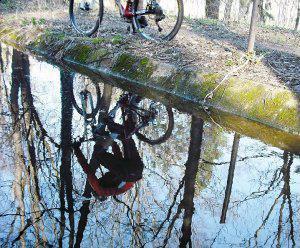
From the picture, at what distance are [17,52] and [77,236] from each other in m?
7.88

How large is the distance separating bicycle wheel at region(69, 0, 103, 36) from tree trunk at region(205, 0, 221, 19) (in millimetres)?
5204

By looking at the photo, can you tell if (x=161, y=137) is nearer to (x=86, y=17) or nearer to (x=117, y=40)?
(x=117, y=40)

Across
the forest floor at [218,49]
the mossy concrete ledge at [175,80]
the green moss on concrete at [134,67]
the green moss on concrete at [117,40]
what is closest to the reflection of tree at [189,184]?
the mossy concrete ledge at [175,80]

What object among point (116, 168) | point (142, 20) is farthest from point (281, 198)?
point (142, 20)

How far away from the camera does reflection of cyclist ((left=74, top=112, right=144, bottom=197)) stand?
3920 millimetres

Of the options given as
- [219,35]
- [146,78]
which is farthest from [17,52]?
[219,35]

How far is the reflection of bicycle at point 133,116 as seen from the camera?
534 centimetres

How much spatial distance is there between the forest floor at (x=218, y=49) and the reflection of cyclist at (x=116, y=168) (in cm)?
254

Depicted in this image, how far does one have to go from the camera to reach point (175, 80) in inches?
274

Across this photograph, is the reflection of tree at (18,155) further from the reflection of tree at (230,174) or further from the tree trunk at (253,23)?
the tree trunk at (253,23)

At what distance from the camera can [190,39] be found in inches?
353

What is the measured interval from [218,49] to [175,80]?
162cm

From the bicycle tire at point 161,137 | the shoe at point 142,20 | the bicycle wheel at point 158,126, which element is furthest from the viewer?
the shoe at point 142,20

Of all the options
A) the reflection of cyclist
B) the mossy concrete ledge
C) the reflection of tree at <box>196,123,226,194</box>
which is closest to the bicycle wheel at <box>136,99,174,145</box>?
the reflection of cyclist
